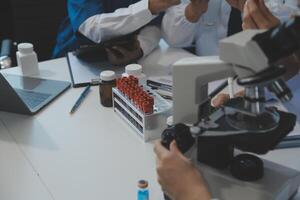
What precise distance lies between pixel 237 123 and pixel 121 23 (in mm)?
862

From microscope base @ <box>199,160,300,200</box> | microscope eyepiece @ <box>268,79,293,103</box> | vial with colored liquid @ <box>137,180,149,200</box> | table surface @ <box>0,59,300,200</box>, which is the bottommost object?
table surface @ <box>0,59,300,200</box>

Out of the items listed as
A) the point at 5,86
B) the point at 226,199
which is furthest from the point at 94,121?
the point at 226,199

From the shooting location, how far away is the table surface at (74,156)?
1004mm

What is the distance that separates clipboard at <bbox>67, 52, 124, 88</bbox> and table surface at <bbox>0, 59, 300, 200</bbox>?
128 mm

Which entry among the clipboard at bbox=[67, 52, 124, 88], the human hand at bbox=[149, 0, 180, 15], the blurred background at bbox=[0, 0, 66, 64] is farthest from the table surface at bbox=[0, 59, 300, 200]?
the blurred background at bbox=[0, 0, 66, 64]

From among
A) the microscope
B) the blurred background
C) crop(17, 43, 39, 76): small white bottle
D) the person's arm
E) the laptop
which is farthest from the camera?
the blurred background

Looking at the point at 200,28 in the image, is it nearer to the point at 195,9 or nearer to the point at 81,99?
the point at 195,9

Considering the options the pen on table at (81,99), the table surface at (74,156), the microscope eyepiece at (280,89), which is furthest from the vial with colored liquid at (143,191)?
the pen on table at (81,99)

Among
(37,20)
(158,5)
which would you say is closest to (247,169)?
(158,5)

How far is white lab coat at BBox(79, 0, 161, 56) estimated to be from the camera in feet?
5.32

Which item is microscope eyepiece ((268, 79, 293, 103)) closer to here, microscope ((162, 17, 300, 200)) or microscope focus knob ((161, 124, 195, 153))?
microscope ((162, 17, 300, 200))

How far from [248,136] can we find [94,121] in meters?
0.57

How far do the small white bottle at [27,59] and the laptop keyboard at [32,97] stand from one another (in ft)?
0.42

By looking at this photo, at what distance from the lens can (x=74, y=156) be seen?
1.12 meters
